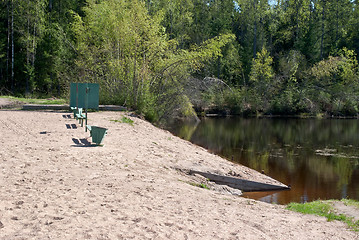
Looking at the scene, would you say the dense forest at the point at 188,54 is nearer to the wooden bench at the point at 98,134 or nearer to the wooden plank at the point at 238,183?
the wooden bench at the point at 98,134

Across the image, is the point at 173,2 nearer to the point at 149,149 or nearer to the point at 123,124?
the point at 123,124

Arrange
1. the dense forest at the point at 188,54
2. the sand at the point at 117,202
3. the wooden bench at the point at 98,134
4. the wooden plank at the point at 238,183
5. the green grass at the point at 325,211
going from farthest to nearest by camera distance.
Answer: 1. the dense forest at the point at 188,54
2. the wooden bench at the point at 98,134
3. the wooden plank at the point at 238,183
4. the green grass at the point at 325,211
5. the sand at the point at 117,202

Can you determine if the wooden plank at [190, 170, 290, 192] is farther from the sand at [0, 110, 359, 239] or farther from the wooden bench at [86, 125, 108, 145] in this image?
the wooden bench at [86, 125, 108, 145]

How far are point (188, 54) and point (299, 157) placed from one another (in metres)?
7.94

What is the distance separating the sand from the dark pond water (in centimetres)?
315

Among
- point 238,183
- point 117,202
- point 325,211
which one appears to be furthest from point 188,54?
point 117,202

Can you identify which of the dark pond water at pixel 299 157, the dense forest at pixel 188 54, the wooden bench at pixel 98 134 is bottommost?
the dark pond water at pixel 299 157

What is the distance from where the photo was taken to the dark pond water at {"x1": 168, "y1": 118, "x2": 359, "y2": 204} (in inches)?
481

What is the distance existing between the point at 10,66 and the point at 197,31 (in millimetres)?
26374

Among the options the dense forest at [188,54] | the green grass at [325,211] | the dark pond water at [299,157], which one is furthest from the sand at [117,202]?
the dense forest at [188,54]

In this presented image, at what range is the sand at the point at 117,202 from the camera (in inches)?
197

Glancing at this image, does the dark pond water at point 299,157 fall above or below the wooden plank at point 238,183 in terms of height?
below

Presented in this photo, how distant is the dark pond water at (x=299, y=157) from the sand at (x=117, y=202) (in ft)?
10.3

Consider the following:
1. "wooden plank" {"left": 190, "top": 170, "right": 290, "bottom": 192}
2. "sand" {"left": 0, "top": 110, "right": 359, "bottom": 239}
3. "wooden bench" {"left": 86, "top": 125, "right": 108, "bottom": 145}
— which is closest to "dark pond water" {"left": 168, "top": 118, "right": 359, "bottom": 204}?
"wooden plank" {"left": 190, "top": 170, "right": 290, "bottom": 192}
